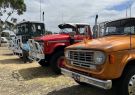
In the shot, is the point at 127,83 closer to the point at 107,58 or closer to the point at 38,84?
the point at 107,58

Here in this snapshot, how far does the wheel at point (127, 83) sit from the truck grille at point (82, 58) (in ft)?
2.81

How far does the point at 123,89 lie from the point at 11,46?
12346 mm

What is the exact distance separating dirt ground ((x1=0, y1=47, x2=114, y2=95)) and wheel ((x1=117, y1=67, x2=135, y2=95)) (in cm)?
137

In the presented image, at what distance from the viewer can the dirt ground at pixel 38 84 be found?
9.09 meters

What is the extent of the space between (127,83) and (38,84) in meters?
3.91

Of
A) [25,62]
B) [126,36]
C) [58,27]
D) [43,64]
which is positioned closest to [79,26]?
[58,27]

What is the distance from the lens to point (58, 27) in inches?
551

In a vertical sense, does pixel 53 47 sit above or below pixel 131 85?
above

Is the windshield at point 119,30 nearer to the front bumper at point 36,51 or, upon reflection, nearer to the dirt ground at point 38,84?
the dirt ground at point 38,84

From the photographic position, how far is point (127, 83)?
7.19 metres

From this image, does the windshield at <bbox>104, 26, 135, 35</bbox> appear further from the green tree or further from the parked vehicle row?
the green tree

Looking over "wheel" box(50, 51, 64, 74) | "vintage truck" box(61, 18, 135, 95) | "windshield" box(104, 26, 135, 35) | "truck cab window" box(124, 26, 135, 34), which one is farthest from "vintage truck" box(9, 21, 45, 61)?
"vintage truck" box(61, 18, 135, 95)

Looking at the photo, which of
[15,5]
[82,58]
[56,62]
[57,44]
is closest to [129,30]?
[82,58]

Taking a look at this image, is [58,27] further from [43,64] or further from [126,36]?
[126,36]
